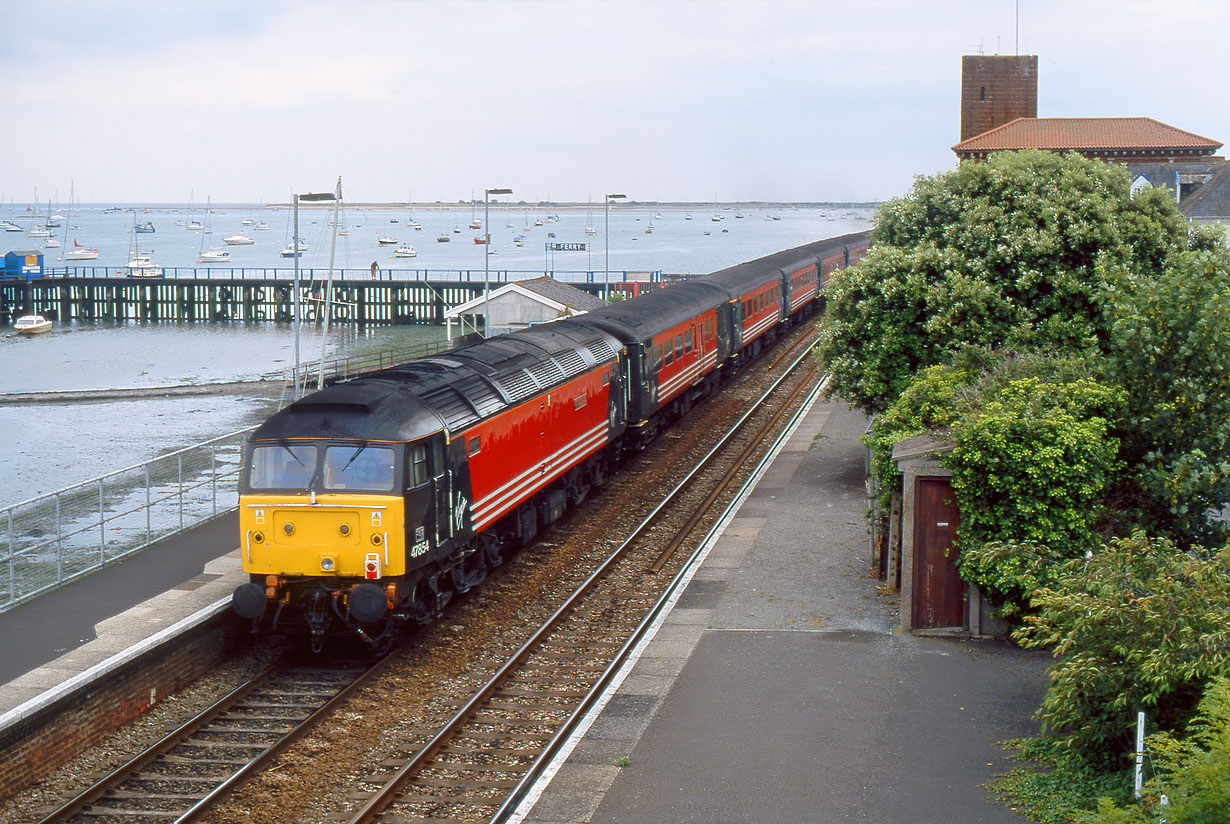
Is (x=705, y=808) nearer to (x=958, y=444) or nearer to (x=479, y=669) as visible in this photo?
(x=479, y=669)

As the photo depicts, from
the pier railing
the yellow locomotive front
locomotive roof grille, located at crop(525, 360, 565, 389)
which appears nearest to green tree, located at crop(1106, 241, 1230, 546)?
locomotive roof grille, located at crop(525, 360, 565, 389)

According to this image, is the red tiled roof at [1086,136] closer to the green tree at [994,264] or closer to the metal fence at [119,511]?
the green tree at [994,264]

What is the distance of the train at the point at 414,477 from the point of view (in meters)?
14.0

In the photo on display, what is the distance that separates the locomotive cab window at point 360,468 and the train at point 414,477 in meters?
0.01

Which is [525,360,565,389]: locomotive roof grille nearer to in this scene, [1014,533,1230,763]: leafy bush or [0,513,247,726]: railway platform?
[0,513,247,726]: railway platform

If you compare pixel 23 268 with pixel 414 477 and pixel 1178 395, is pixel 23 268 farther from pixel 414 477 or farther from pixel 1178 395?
pixel 1178 395

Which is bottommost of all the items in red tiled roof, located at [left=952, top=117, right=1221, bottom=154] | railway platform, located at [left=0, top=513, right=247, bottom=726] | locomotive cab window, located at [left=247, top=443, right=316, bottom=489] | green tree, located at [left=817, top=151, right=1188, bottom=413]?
railway platform, located at [left=0, top=513, right=247, bottom=726]

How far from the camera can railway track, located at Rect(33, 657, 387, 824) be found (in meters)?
11.1

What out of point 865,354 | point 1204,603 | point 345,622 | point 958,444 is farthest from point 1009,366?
point 345,622

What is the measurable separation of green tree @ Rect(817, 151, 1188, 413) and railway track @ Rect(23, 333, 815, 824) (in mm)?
6801

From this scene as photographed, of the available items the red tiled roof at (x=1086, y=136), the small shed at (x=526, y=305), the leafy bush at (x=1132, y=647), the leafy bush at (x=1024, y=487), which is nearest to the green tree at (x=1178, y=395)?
the leafy bush at (x=1024, y=487)

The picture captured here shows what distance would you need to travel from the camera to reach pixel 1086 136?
178 feet

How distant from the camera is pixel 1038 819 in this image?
10.1m

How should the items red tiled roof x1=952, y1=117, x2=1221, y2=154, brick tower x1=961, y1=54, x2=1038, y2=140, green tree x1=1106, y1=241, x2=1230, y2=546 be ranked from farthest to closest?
→ brick tower x1=961, y1=54, x2=1038, y2=140
red tiled roof x1=952, y1=117, x2=1221, y2=154
green tree x1=1106, y1=241, x2=1230, y2=546
